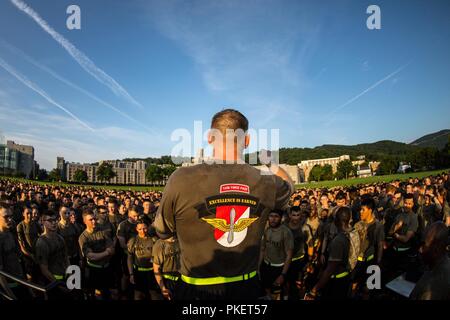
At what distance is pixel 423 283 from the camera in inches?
114

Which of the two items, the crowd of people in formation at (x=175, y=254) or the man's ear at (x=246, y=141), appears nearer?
the man's ear at (x=246, y=141)

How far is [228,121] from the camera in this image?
2270 mm

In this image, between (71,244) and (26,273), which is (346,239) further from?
(26,273)

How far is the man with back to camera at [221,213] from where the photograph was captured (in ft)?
6.92

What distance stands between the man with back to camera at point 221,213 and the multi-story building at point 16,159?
102 meters

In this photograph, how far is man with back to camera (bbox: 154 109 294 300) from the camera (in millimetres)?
2109

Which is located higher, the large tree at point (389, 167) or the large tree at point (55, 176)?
the large tree at point (389, 167)

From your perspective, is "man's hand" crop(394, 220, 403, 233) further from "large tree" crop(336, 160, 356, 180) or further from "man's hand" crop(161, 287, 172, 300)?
"large tree" crop(336, 160, 356, 180)

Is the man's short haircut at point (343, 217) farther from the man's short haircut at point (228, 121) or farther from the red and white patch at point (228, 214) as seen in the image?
the man's short haircut at point (228, 121)

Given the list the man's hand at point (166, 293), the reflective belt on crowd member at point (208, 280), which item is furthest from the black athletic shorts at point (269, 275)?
the reflective belt on crowd member at point (208, 280)

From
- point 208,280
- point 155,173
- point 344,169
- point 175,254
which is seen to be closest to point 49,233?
point 175,254

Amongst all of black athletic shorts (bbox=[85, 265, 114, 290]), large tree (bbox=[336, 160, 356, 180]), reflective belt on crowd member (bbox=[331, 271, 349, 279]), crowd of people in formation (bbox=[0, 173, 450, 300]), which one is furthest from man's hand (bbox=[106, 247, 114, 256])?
large tree (bbox=[336, 160, 356, 180])

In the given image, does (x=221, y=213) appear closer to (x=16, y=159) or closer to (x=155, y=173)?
(x=16, y=159)
